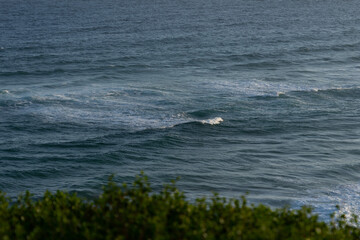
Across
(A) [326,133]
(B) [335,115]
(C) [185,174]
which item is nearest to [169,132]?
(C) [185,174]

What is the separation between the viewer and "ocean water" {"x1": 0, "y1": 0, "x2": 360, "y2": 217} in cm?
2919

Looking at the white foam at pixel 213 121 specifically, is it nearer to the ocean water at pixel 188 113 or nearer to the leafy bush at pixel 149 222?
the ocean water at pixel 188 113

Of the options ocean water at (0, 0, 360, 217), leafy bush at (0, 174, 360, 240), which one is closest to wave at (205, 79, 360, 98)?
ocean water at (0, 0, 360, 217)

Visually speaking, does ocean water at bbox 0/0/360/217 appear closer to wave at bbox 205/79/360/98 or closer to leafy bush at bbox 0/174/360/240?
wave at bbox 205/79/360/98

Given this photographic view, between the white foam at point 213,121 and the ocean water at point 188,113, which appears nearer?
the ocean water at point 188,113

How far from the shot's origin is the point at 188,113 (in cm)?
4125


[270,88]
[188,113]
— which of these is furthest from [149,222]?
[270,88]

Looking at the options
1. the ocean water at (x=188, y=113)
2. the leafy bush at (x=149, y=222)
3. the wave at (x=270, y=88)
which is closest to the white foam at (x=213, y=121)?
the ocean water at (x=188, y=113)

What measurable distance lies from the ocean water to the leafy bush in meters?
12.8

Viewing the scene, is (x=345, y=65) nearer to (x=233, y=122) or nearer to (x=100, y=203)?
(x=233, y=122)

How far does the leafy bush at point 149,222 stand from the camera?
11.8 metres

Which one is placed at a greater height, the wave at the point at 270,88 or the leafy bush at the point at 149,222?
the leafy bush at the point at 149,222

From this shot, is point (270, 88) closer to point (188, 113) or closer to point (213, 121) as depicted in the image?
point (188, 113)

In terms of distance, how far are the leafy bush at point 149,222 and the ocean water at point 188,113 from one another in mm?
12813
